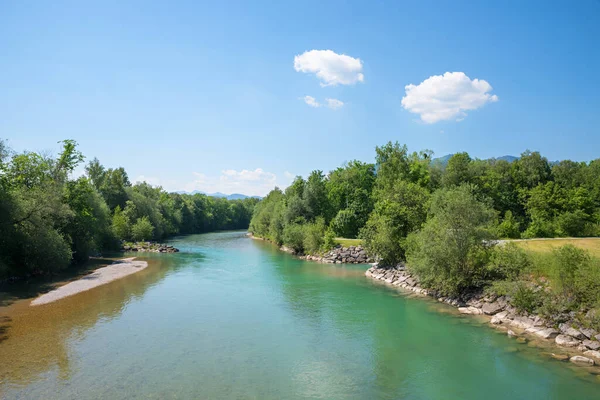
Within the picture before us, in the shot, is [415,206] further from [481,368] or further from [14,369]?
[14,369]

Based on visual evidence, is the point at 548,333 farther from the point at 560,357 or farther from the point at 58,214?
the point at 58,214

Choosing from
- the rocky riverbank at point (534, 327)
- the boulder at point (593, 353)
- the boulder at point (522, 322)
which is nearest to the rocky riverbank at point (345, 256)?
the rocky riverbank at point (534, 327)

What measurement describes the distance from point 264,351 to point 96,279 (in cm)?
2487

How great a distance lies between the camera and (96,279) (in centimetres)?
3606

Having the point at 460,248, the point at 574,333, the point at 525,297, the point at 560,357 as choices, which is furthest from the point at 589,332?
the point at 460,248

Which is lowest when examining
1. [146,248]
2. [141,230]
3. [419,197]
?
[146,248]

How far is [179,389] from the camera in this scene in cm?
1448

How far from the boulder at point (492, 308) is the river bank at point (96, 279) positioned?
1181 inches

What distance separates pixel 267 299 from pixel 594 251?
2392 cm

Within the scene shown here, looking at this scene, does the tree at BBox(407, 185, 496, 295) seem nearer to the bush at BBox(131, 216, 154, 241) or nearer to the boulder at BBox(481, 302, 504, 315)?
the boulder at BBox(481, 302, 504, 315)

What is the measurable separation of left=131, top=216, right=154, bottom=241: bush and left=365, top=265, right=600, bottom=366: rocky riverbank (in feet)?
187

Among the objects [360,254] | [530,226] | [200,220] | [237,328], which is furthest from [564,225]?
[200,220]

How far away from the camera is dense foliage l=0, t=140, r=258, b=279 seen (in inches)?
1320

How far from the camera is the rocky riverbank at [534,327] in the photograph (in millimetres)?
17406
